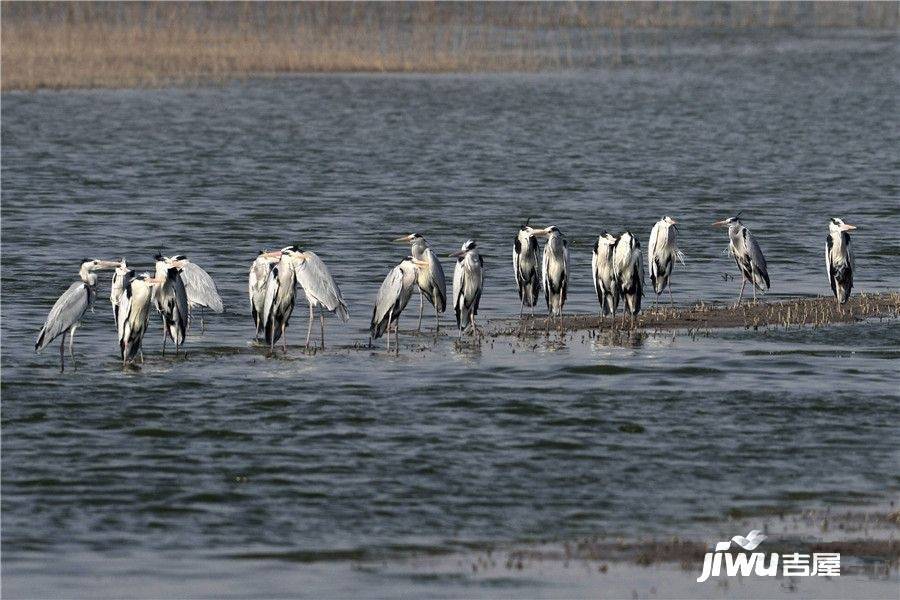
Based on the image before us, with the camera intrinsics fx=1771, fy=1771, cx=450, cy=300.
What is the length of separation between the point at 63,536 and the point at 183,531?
28.9 inches

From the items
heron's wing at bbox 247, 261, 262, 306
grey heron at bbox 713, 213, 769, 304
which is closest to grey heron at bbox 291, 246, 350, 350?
heron's wing at bbox 247, 261, 262, 306

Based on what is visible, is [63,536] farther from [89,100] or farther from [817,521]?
[89,100]

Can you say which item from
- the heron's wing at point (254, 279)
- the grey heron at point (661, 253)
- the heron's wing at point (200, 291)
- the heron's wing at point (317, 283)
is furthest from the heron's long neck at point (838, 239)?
the heron's wing at point (200, 291)

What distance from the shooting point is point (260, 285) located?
1666cm

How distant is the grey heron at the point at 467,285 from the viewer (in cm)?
1702

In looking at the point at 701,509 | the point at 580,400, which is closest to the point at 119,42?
the point at 580,400

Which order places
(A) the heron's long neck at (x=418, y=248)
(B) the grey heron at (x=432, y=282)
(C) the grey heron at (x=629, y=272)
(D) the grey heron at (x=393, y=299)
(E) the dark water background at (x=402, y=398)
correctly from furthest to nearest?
1. (A) the heron's long neck at (x=418, y=248)
2. (C) the grey heron at (x=629, y=272)
3. (B) the grey heron at (x=432, y=282)
4. (D) the grey heron at (x=393, y=299)
5. (E) the dark water background at (x=402, y=398)

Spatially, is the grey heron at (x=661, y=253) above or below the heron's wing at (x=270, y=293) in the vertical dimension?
above

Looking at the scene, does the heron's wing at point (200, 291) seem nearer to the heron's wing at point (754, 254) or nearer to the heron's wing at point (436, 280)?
the heron's wing at point (436, 280)

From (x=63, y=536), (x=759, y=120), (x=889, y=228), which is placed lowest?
(x=63, y=536)

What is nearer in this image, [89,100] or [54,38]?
[89,100]

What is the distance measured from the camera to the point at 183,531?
11070 mm

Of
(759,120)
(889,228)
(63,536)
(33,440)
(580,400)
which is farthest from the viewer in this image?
(759,120)

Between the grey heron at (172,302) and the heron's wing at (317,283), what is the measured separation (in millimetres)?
1122
